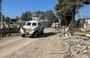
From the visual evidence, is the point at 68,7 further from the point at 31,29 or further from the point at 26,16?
the point at 26,16

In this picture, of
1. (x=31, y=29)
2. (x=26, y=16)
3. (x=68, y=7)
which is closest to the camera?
(x=31, y=29)

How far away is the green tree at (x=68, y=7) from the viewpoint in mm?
53156

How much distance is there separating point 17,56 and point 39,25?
16573mm

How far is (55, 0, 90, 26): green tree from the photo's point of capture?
5316 centimetres

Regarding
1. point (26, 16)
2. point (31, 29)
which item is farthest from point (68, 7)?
point (26, 16)

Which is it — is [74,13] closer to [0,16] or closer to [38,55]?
[0,16]

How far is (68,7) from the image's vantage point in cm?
5750

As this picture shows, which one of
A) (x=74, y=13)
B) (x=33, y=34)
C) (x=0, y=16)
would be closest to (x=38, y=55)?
(x=33, y=34)

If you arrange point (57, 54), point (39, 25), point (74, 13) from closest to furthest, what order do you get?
point (57, 54) < point (39, 25) < point (74, 13)

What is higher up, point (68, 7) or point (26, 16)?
point (68, 7)

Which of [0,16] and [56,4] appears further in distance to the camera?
[56,4]

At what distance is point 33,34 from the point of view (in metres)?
29.1

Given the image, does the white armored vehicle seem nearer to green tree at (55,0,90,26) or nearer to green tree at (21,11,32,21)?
green tree at (55,0,90,26)

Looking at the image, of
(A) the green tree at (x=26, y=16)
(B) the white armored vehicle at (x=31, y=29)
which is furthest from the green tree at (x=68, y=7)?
(A) the green tree at (x=26, y=16)
